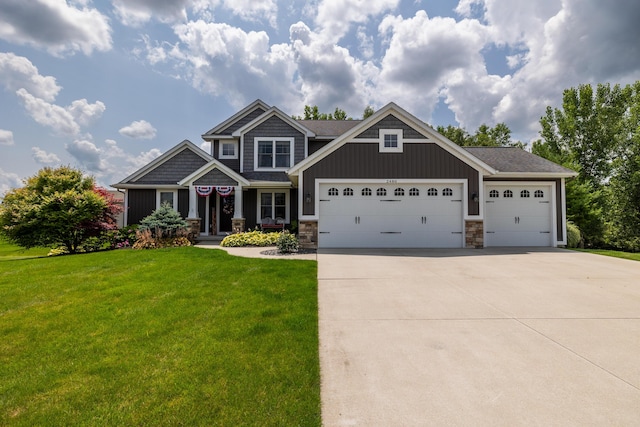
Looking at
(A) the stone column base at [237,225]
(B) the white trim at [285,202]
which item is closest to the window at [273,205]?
(B) the white trim at [285,202]

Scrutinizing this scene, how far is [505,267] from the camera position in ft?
26.7

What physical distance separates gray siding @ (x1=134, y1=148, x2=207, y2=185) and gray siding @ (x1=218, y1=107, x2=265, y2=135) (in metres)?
2.02

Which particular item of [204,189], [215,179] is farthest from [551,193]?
[204,189]

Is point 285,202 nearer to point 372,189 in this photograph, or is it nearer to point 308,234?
point 308,234

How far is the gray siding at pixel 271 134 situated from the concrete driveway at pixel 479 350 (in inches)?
395

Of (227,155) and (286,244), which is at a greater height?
(227,155)

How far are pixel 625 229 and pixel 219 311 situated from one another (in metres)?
27.3

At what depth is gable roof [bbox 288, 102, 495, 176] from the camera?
39.0ft

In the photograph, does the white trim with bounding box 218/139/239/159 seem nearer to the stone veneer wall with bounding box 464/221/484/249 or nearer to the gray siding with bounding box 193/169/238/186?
the gray siding with bounding box 193/169/238/186

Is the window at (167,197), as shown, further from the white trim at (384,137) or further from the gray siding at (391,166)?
the white trim at (384,137)

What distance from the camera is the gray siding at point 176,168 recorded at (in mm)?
15373

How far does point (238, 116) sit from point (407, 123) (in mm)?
9274

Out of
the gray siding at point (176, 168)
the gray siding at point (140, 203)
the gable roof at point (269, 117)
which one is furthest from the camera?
the gable roof at point (269, 117)

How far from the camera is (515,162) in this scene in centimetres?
1380
